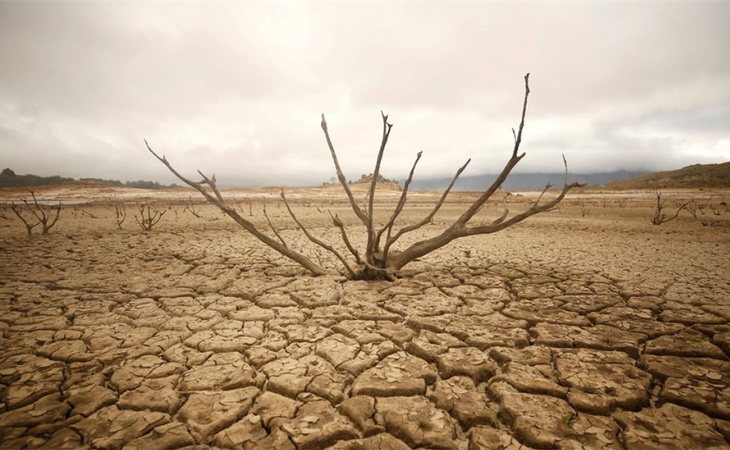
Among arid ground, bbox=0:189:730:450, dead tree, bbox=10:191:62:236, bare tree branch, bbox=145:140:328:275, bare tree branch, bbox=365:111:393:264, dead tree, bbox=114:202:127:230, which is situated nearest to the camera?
arid ground, bbox=0:189:730:450

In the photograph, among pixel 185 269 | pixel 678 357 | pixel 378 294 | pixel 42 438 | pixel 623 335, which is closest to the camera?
pixel 42 438

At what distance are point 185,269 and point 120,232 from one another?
3.86 m

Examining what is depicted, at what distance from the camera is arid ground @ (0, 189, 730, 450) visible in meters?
1.25

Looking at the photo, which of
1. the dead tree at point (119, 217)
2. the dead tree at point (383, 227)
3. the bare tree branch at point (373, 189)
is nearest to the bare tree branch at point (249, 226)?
the dead tree at point (383, 227)

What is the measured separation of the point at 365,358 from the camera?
70.4 inches

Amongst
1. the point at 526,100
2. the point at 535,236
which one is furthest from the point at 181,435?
the point at 535,236

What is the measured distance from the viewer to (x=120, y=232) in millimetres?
6160

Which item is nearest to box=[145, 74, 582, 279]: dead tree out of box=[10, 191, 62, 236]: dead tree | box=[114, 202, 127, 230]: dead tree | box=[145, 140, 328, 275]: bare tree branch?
box=[145, 140, 328, 275]: bare tree branch

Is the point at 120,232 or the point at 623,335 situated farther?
the point at 120,232

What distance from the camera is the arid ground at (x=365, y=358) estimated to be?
1252 millimetres

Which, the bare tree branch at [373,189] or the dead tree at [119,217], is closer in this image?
the bare tree branch at [373,189]

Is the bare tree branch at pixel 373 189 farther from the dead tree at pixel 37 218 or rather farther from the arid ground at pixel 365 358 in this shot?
the dead tree at pixel 37 218

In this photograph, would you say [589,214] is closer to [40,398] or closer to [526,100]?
[526,100]

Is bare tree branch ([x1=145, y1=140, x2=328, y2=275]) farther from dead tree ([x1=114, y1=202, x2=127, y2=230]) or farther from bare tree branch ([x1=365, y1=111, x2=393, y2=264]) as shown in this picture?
dead tree ([x1=114, y1=202, x2=127, y2=230])
